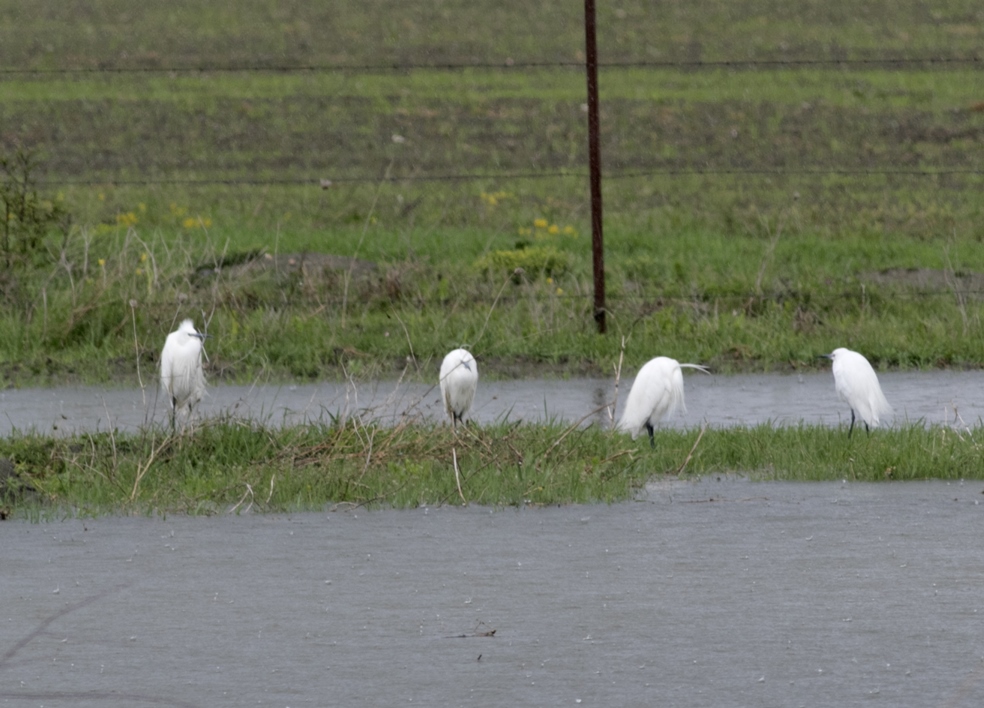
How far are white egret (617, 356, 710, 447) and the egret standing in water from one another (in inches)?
88.7

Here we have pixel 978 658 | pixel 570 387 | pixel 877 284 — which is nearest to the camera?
pixel 978 658

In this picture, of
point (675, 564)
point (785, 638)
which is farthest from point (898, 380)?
point (785, 638)

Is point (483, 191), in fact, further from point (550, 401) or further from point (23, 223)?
point (550, 401)

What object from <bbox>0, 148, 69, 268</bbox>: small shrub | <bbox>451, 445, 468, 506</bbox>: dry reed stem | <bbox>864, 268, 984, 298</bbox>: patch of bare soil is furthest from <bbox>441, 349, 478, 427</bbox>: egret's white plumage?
<bbox>864, 268, 984, 298</bbox>: patch of bare soil

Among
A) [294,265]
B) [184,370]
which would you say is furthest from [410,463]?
[294,265]

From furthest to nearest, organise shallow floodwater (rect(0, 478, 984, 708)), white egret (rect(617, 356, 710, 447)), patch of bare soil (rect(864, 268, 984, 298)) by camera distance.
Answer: patch of bare soil (rect(864, 268, 984, 298))
white egret (rect(617, 356, 710, 447))
shallow floodwater (rect(0, 478, 984, 708))

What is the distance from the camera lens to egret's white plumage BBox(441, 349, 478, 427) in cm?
889

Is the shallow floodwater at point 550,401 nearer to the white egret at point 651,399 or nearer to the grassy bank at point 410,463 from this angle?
the white egret at point 651,399

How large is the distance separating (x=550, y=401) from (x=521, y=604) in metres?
4.02

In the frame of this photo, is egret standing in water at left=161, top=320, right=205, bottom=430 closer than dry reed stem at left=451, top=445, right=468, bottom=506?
No

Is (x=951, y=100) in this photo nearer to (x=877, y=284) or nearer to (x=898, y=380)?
(x=877, y=284)

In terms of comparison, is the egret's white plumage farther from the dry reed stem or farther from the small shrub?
the small shrub

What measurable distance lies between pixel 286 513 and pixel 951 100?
23.6 metres

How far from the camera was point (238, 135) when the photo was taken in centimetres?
2622
